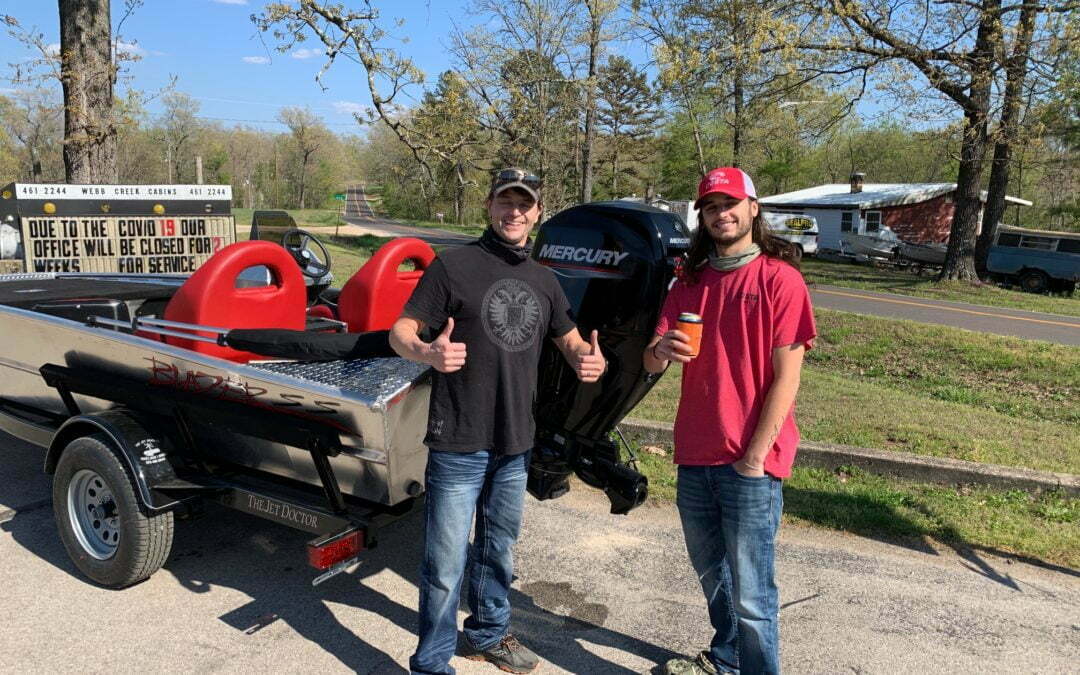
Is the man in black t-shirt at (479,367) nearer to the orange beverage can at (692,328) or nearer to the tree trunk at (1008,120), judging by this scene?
the orange beverage can at (692,328)

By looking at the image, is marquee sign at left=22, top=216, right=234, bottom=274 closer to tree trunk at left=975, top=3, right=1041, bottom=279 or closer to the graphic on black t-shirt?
the graphic on black t-shirt

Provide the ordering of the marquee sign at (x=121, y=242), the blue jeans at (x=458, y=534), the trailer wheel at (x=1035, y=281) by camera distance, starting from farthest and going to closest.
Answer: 1. the trailer wheel at (x=1035, y=281)
2. the marquee sign at (x=121, y=242)
3. the blue jeans at (x=458, y=534)

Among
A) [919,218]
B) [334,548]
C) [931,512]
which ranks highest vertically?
[919,218]

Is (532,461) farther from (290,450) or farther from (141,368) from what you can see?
(141,368)

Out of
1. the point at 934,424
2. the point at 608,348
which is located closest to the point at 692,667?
the point at 608,348

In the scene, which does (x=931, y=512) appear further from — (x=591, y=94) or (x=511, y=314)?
(x=591, y=94)

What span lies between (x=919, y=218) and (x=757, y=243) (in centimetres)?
3567

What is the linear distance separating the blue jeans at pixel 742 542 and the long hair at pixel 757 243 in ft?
2.28

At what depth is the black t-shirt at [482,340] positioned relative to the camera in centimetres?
258

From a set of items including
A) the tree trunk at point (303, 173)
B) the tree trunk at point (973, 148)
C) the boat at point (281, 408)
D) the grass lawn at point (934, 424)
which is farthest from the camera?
the tree trunk at point (303, 173)

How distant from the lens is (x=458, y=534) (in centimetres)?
271

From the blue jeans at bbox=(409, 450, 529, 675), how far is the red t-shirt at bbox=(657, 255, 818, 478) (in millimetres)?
684

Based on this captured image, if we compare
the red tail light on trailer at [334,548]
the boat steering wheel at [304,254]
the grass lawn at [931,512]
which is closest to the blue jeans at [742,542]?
the red tail light on trailer at [334,548]

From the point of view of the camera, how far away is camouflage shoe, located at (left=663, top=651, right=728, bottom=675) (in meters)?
2.92
